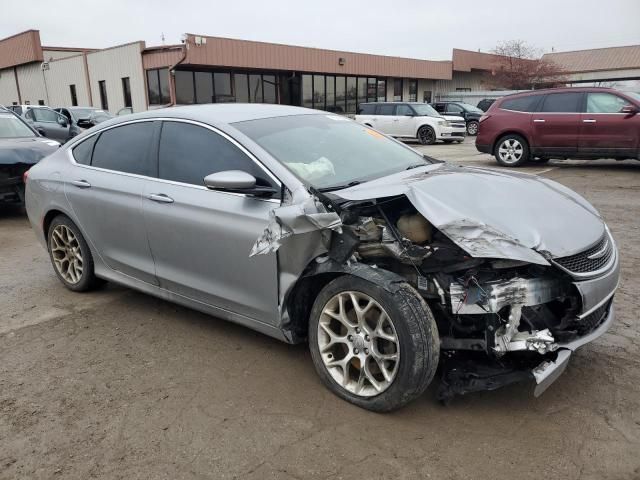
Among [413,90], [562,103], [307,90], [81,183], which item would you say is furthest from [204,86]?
[81,183]

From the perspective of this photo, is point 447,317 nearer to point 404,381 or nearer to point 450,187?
point 404,381

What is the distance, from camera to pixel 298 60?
91.2 ft

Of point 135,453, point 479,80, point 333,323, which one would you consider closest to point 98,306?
point 135,453

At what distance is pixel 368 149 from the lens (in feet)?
12.7

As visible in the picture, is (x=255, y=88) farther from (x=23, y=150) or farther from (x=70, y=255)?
(x=70, y=255)

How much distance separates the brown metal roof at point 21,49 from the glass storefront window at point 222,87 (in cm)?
1531

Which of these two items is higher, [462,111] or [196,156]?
[196,156]

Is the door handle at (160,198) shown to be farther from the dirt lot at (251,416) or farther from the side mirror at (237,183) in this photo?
the dirt lot at (251,416)

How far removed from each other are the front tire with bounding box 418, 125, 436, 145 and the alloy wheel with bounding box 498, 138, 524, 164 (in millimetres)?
8198

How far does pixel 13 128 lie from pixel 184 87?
665 inches

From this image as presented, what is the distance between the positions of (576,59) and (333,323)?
5733 cm

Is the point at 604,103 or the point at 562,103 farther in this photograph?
the point at 562,103

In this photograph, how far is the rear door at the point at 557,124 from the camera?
11102mm

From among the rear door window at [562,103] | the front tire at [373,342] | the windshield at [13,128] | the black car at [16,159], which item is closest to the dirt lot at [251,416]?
the front tire at [373,342]
